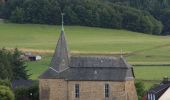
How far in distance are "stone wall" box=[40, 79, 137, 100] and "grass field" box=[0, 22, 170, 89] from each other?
21.3 m

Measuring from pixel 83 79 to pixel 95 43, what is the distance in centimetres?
7002

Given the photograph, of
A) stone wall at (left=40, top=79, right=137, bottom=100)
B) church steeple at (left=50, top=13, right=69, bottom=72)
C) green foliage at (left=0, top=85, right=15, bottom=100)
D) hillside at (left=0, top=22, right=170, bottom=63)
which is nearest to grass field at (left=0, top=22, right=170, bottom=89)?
hillside at (left=0, top=22, right=170, bottom=63)

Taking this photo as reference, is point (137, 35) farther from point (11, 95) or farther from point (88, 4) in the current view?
point (11, 95)

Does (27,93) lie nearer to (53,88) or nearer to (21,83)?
(53,88)

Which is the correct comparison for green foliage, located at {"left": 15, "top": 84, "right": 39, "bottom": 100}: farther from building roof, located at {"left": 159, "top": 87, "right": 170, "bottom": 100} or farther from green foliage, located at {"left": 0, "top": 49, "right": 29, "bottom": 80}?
building roof, located at {"left": 159, "top": 87, "right": 170, "bottom": 100}

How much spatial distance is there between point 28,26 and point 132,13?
26712 millimetres

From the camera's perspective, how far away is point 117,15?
175375 mm

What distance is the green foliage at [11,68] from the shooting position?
85.0 metres

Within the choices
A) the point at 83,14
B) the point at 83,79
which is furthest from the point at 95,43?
the point at 83,79

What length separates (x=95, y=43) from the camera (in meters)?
138

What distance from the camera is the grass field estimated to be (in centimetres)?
10081

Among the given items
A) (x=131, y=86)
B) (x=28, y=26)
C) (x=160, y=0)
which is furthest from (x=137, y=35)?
(x=131, y=86)

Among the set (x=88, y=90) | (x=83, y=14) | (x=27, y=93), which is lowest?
(x=83, y=14)

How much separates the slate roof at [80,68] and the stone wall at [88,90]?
0.46 meters
